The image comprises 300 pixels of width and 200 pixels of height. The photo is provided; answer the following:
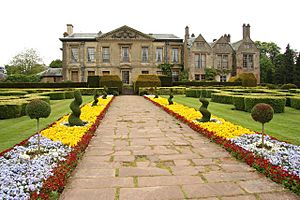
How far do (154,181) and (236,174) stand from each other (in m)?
1.37

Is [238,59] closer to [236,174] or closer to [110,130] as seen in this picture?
[110,130]

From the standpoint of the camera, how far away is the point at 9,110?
32.0ft

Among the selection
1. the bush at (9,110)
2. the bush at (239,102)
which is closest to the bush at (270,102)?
the bush at (239,102)

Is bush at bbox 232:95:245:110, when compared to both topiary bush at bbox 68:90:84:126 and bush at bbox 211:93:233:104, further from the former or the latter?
topiary bush at bbox 68:90:84:126

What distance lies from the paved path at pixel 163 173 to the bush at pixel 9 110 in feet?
17.2

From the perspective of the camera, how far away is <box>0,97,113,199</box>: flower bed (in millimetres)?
3174

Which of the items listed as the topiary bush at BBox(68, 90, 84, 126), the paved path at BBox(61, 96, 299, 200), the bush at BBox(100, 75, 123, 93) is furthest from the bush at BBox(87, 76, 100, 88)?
the paved path at BBox(61, 96, 299, 200)

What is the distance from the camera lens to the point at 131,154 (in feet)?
16.8

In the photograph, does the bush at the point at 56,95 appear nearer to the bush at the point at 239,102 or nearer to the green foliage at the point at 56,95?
the green foliage at the point at 56,95

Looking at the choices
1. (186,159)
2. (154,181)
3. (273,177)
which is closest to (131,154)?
(186,159)

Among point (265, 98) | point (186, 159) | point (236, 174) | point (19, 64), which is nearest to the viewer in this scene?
point (236, 174)

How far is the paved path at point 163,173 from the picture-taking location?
3326 millimetres

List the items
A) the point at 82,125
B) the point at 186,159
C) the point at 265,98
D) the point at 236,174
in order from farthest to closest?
the point at 265,98 < the point at 82,125 < the point at 186,159 < the point at 236,174

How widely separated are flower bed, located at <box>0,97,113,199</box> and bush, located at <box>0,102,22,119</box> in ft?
14.8
